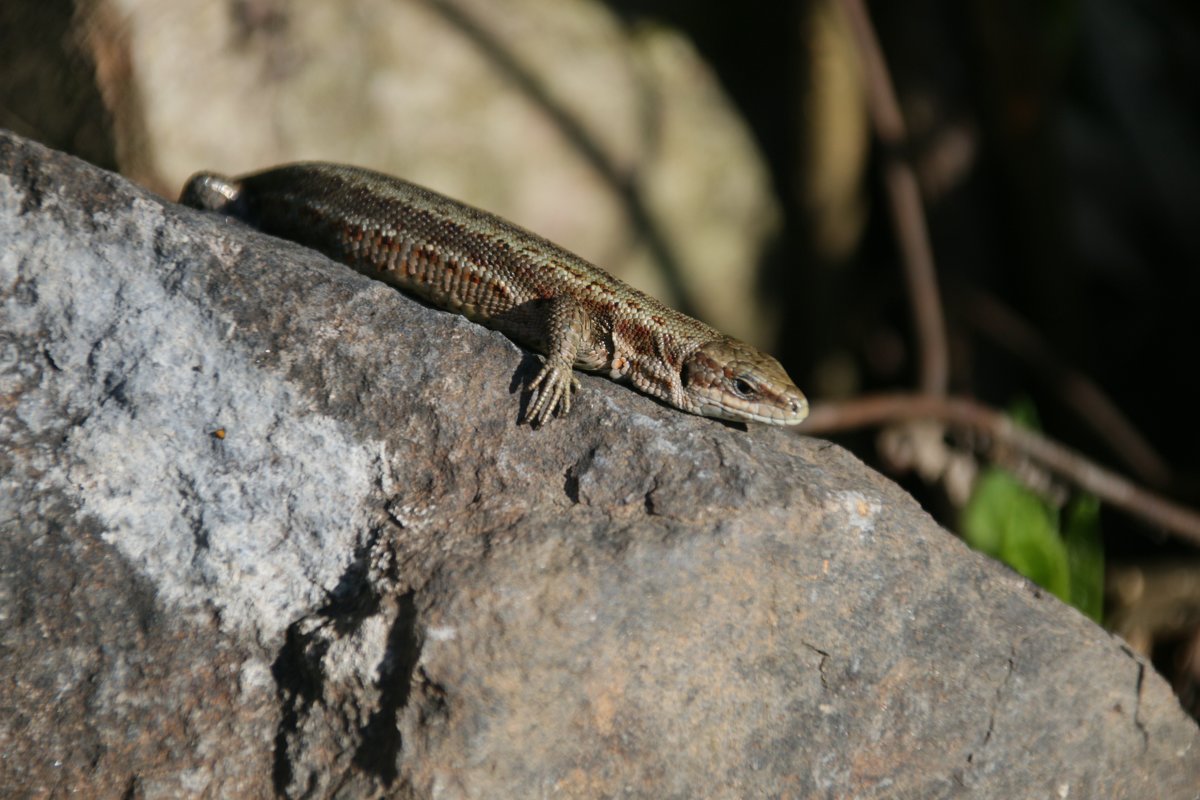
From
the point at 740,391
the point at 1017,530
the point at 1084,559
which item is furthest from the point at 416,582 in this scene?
the point at 1084,559

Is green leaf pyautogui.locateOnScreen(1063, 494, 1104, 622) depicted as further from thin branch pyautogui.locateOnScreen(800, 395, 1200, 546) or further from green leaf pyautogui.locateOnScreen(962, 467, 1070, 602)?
thin branch pyautogui.locateOnScreen(800, 395, 1200, 546)

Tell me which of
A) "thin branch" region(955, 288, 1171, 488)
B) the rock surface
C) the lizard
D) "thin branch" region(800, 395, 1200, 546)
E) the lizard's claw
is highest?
"thin branch" region(955, 288, 1171, 488)

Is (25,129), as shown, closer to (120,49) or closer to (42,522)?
(120,49)

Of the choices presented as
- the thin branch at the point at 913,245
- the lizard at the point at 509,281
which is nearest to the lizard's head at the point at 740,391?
the lizard at the point at 509,281

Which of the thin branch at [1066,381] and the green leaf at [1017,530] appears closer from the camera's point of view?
the green leaf at [1017,530]

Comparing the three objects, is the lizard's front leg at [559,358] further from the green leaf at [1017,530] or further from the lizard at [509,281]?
the green leaf at [1017,530]

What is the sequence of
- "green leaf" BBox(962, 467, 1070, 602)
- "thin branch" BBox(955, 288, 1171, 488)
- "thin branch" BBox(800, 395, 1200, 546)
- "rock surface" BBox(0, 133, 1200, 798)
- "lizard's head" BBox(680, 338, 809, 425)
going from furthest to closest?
1. "thin branch" BBox(955, 288, 1171, 488)
2. "thin branch" BBox(800, 395, 1200, 546)
3. "green leaf" BBox(962, 467, 1070, 602)
4. "lizard's head" BBox(680, 338, 809, 425)
5. "rock surface" BBox(0, 133, 1200, 798)

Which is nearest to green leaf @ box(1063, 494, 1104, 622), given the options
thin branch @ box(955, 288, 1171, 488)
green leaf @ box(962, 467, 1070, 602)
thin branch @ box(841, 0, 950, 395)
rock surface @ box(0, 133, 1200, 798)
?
green leaf @ box(962, 467, 1070, 602)
